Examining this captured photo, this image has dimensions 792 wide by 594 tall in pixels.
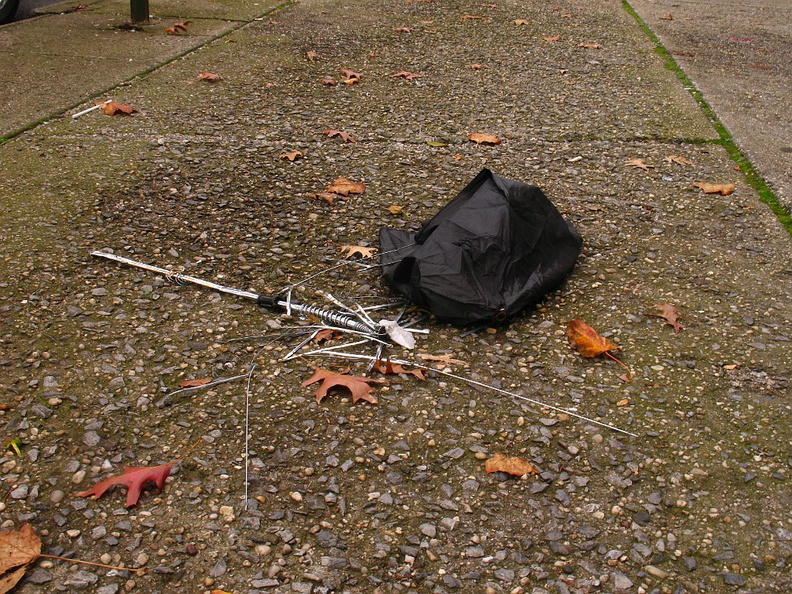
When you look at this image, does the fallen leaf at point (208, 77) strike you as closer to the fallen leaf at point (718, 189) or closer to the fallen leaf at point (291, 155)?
the fallen leaf at point (291, 155)

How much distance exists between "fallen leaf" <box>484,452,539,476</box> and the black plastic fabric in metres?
0.67

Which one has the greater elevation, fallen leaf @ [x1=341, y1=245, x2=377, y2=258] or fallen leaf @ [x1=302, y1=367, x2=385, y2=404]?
fallen leaf @ [x1=341, y1=245, x2=377, y2=258]

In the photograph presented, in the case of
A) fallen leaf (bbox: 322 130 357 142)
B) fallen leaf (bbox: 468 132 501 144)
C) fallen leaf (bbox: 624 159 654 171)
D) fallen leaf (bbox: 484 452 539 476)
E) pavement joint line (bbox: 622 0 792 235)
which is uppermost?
pavement joint line (bbox: 622 0 792 235)

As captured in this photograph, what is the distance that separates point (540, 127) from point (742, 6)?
641 cm

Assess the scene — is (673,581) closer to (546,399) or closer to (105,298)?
(546,399)

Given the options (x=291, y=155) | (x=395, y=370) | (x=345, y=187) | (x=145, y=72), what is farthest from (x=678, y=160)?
(x=145, y=72)

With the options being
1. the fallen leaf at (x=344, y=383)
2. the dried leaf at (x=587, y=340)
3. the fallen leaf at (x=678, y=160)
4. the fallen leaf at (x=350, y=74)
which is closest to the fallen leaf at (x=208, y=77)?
the fallen leaf at (x=350, y=74)

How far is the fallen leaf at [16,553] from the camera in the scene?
1.89 m

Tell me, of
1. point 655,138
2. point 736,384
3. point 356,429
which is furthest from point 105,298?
point 655,138

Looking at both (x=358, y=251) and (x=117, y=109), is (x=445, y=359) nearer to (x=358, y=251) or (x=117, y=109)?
(x=358, y=251)

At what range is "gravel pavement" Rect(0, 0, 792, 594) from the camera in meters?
2.04

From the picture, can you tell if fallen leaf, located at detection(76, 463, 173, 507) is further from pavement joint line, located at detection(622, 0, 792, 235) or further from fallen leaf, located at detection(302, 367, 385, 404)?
pavement joint line, located at detection(622, 0, 792, 235)

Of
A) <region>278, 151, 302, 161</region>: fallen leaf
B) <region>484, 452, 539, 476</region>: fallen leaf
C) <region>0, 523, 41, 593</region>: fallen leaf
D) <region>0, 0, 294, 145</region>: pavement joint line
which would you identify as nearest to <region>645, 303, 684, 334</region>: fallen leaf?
<region>484, 452, 539, 476</region>: fallen leaf

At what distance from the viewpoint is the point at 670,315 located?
3.00 metres
